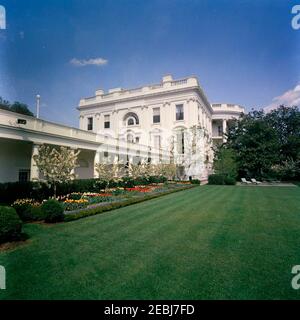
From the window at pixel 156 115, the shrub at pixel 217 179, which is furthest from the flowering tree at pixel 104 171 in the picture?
the window at pixel 156 115

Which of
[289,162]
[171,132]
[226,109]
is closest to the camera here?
[289,162]

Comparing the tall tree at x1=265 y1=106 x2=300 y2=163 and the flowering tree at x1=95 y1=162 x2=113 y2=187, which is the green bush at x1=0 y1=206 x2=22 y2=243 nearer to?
the flowering tree at x1=95 y1=162 x2=113 y2=187

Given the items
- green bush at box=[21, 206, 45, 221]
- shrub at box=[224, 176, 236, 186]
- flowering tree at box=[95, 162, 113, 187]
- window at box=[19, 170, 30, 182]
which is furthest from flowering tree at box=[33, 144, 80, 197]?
shrub at box=[224, 176, 236, 186]

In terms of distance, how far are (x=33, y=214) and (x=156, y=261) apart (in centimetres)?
555

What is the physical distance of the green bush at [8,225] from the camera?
16.3 feet

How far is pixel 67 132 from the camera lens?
1558cm

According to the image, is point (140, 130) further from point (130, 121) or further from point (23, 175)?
point (23, 175)

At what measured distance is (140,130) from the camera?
3192cm

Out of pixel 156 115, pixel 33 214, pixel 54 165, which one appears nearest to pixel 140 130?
pixel 156 115

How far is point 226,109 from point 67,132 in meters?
33.6
